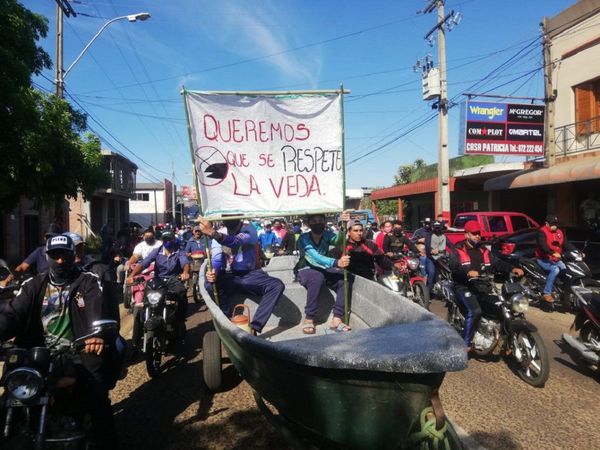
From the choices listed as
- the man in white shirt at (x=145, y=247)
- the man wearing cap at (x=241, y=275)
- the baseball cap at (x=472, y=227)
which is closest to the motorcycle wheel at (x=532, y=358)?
the baseball cap at (x=472, y=227)

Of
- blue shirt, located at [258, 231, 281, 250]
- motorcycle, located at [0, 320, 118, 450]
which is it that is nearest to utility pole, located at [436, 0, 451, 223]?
blue shirt, located at [258, 231, 281, 250]

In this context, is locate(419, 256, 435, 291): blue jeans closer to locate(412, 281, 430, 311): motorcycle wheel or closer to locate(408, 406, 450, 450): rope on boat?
locate(412, 281, 430, 311): motorcycle wheel

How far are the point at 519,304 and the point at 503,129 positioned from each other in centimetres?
1406

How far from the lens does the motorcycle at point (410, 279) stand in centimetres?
782

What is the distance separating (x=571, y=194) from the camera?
16.8 metres

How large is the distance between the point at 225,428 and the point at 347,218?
2.32 meters

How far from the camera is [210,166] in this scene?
4.62m

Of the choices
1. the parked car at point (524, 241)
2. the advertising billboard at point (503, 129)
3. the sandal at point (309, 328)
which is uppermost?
the advertising billboard at point (503, 129)

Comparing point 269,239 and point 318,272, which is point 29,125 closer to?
point 318,272

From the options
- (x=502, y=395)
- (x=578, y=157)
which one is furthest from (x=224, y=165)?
(x=578, y=157)

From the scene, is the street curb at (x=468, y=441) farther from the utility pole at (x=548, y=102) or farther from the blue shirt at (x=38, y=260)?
the utility pole at (x=548, y=102)

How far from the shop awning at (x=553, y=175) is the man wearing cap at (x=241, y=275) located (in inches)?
472

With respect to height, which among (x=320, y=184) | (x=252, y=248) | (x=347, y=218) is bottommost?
(x=252, y=248)

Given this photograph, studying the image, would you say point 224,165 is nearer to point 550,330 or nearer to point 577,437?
point 577,437
